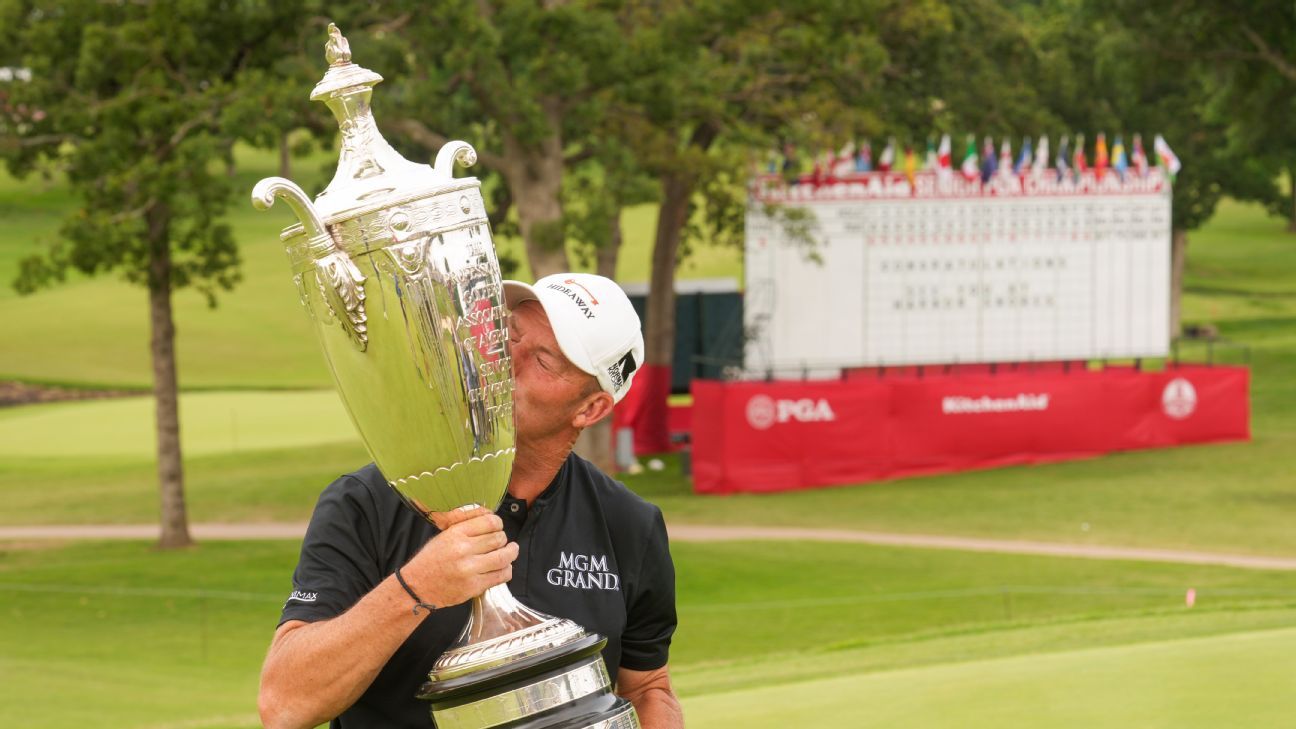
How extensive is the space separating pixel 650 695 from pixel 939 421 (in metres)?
22.2

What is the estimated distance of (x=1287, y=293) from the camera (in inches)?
2399

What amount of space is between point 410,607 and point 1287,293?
62.6 metres

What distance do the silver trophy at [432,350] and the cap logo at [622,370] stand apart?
1.06ft

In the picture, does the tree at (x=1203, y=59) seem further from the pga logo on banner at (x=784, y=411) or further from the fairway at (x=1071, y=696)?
the fairway at (x=1071, y=696)

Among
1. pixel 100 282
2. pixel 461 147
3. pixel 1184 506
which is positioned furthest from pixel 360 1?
pixel 100 282

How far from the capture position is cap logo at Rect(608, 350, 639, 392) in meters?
3.19

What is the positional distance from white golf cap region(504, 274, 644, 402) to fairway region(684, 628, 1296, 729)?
2792mm

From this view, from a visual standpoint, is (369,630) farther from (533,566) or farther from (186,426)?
(186,426)

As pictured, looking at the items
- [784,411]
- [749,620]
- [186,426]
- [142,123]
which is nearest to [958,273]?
[784,411]

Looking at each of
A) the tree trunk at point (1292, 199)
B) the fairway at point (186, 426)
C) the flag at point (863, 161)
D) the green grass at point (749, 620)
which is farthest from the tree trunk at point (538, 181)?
the tree trunk at point (1292, 199)

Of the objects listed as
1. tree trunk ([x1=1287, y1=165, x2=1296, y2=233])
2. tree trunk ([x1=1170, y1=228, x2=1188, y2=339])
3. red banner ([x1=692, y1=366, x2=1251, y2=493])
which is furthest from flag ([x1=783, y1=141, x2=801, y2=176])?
tree trunk ([x1=1287, y1=165, x2=1296, y2=233])

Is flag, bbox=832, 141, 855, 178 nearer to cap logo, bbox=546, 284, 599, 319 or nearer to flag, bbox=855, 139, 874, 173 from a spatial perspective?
flag, bbox=855, 139, 874, 173

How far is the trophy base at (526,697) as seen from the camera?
2838 mm

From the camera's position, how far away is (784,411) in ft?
79.2
